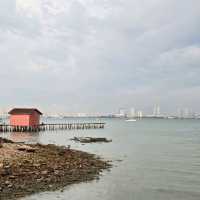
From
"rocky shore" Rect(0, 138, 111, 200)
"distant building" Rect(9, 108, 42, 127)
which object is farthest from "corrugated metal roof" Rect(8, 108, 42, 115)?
"rocky shore" Rect(0, 138, 111, 200)

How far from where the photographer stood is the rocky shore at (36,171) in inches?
746

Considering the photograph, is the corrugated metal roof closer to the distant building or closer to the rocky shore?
the distant building

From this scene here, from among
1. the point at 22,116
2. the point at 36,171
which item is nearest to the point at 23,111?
the point at 22,116

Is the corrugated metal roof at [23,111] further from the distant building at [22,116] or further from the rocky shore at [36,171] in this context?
the rocky shore at [36,171]

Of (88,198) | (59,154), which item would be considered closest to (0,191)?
(88,198)

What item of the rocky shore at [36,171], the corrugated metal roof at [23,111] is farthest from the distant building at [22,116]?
the rocky shore at [36,171]

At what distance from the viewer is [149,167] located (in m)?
32.3

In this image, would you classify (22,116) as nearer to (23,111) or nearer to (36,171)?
(23,111)

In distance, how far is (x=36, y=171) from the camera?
2244 cm

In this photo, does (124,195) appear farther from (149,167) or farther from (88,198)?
(149,167)

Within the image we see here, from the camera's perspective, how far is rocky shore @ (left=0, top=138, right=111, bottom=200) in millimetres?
18953

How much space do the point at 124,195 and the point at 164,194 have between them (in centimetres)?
244

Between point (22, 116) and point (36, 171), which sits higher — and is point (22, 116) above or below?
above

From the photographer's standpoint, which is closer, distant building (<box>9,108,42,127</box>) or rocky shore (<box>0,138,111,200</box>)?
rocky shore (<box>0,138,111,200</box>)
